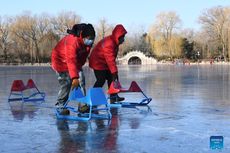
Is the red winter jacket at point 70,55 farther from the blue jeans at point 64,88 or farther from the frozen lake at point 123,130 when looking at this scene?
the frozen lake at point 123,130

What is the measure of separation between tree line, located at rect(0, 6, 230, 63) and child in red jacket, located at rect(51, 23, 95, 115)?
92.6 metres

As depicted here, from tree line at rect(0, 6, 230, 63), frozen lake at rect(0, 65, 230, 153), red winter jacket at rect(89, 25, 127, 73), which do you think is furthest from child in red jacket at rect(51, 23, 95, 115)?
tree line at rect(0, 6, 230, 63)

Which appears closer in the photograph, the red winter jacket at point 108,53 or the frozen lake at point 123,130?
the frozen lake at point 123,130

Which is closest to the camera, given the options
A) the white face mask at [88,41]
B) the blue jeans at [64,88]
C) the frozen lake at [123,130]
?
the frozen lake at [123,130]

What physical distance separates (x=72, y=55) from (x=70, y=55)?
0.04m

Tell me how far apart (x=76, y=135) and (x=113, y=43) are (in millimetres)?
4280

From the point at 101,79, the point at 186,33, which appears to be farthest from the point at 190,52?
the point at 101,79

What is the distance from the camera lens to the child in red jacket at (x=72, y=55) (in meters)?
8.64

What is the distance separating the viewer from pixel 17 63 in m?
104

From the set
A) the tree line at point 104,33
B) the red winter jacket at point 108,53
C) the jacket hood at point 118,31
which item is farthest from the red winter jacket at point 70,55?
the tree line at point 104,33

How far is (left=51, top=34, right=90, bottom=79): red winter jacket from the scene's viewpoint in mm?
8640

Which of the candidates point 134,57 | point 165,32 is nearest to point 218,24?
point 165,32

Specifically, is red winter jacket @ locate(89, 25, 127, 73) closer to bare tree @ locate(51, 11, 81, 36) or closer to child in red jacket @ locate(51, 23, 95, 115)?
child in red jacket @ locate(51, 23, 95, 115)

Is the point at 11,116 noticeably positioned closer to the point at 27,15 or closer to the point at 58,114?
the point at 58,114
